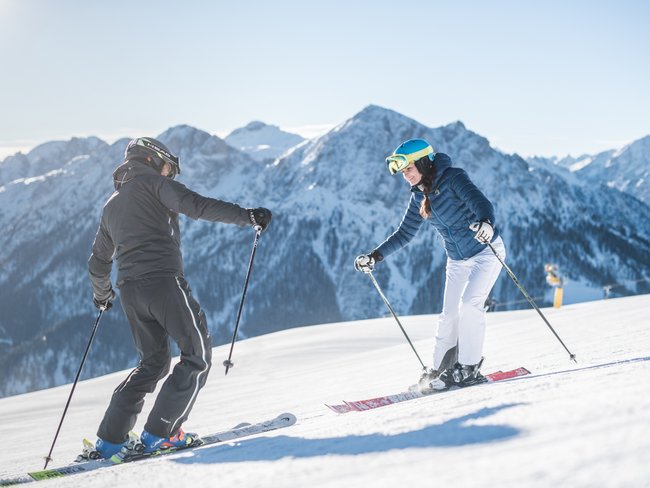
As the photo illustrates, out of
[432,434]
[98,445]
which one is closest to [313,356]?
[98,445]

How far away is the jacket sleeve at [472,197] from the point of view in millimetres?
5410

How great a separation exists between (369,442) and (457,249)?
3.13 metres

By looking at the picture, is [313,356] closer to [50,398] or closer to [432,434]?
[50,398]

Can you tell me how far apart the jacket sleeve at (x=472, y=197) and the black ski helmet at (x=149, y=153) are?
8.37ft

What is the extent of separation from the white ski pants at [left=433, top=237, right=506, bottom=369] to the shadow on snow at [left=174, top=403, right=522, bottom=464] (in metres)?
2.31

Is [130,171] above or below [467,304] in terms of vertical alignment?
above

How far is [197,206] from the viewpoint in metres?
4.47

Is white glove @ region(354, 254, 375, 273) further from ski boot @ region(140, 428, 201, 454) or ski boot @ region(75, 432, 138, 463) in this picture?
ski boot @ region(75, 432, 138, 463)

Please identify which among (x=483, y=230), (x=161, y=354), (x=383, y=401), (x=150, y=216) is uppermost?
(x=150, y=216)

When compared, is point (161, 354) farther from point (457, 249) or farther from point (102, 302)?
point (457, 249)

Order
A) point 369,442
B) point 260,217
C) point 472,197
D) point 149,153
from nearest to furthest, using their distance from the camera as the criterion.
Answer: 1. point 369,442
2. point 260,217
3. point 149,153
4. point 472,197

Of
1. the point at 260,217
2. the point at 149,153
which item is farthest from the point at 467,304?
the point at 149,153

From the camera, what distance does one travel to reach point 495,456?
7.91ft

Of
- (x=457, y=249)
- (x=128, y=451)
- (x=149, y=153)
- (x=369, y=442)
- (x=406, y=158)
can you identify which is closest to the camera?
(x=369, y=442)
